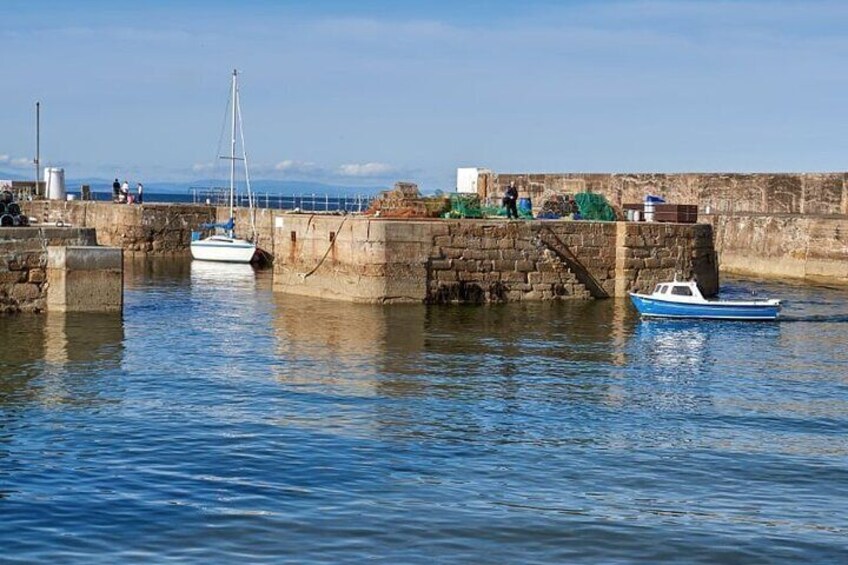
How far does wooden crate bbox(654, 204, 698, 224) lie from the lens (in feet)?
109

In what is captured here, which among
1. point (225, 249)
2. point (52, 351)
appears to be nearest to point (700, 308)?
point (52, 351)

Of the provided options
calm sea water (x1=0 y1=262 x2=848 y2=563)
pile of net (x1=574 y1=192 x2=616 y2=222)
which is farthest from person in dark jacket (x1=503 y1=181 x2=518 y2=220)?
calm sea water (x1=0 y1=262 x2=848 y2=563)

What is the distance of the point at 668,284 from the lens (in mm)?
28109

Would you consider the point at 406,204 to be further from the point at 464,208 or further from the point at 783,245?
the point at 783,245

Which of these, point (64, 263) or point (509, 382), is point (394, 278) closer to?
point (64, 263)

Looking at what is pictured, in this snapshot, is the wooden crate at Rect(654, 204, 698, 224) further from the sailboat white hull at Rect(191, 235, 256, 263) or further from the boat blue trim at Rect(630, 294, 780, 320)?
the sailboat white hull at Rect(191, 235, 256, 263)

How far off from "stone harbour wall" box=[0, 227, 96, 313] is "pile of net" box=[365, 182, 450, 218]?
829cm

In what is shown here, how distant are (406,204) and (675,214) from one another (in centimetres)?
702

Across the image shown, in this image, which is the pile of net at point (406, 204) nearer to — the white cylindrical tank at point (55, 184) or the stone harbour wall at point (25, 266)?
the stone harbour wall at point (25, 266)

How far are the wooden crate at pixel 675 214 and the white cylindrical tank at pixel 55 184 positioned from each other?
91.0 ft

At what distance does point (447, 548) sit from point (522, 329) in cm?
1479

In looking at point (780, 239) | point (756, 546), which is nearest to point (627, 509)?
point (756, 546)

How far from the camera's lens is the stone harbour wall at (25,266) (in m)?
24.5

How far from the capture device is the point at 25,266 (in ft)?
81.2
